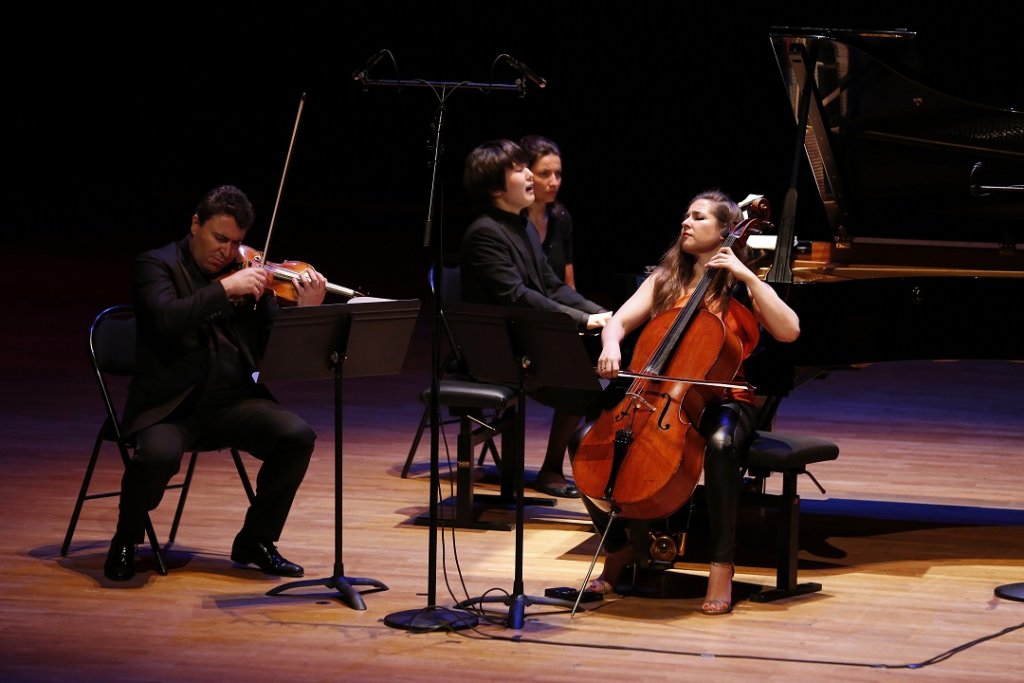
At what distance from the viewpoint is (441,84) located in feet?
12.6

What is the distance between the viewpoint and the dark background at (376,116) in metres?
11.3

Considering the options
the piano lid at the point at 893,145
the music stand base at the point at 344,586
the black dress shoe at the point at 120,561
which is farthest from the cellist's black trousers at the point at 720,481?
the black dress shoe at the point at 120,561

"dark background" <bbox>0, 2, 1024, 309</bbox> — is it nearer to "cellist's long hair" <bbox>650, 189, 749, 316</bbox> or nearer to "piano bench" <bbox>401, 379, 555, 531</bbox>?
"piano bench" <bbox>401, 379, 555, 531</bbox>

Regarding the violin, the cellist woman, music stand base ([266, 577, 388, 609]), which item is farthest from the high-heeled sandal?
the violin

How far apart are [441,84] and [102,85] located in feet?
39.9

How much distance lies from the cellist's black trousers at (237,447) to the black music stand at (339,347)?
298mm

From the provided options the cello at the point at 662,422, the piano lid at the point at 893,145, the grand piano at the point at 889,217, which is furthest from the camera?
the piano lid at the point at 893,145

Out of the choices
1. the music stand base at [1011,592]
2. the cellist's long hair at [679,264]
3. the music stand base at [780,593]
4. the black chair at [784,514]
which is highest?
the cellist's long hair at [679,264]

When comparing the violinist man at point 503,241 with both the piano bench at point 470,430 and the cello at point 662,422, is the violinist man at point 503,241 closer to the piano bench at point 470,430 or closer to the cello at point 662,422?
the piano bench at point 470,430

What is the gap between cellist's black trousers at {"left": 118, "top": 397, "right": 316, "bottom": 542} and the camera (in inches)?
171

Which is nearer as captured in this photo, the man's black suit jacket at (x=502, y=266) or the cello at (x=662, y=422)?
the cello at (x=662, y=422)

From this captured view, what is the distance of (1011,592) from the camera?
4.36 m

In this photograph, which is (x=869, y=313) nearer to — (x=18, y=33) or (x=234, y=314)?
(x=234, y=314)

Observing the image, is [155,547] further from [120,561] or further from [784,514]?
[784,514]
